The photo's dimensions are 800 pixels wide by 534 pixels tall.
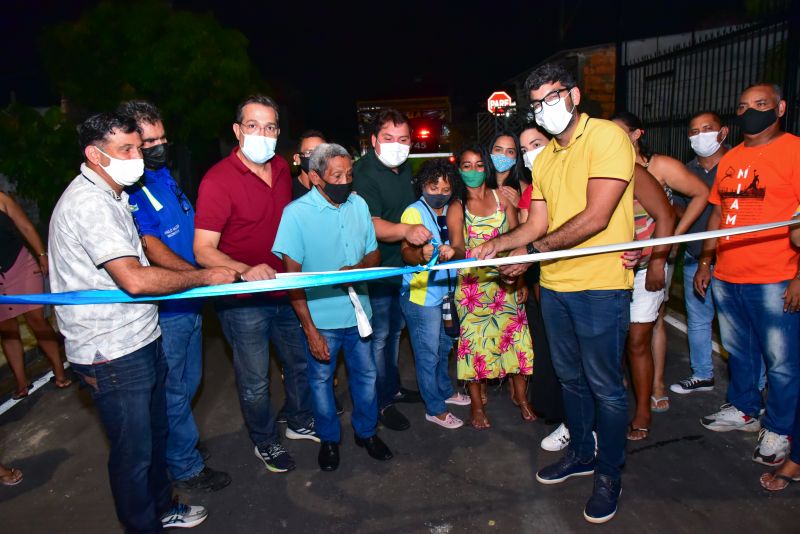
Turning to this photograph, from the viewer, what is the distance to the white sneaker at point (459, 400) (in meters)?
4.43

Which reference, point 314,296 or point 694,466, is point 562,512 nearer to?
point 694,466

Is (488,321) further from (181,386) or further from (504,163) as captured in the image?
(181,386)

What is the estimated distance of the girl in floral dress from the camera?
12.8 ft

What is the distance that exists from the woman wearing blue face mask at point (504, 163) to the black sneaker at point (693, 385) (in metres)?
1.97

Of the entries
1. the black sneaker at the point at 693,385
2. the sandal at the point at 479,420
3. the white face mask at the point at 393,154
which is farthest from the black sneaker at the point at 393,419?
the black sneaker at the point at 693,385

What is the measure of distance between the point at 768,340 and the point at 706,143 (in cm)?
172

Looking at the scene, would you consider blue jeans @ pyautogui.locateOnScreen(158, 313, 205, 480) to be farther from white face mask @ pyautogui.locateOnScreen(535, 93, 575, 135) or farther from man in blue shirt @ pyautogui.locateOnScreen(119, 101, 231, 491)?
white face mask @ pyautogui.locateOnScreen(535, 93, 575, 135)

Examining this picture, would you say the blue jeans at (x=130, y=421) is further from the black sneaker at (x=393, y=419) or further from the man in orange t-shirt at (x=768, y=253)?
the man in orange t-shirt at (x=768, y=253)

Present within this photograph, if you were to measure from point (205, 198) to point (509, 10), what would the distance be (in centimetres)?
2730

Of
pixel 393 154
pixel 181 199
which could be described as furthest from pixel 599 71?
pixel 181 199

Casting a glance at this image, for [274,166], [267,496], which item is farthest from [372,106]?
[267,496]

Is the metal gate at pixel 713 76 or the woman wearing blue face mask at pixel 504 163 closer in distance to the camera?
the woman wearing blue face mask at pixel 504 163

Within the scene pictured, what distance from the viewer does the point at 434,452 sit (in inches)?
148

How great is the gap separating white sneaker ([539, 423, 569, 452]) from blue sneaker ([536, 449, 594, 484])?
1.01 feet
